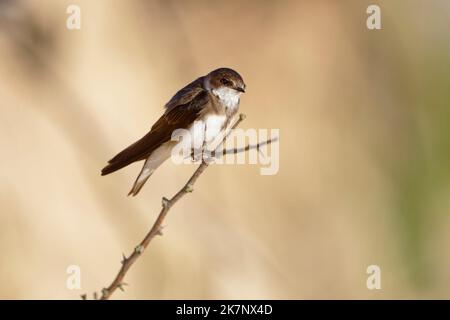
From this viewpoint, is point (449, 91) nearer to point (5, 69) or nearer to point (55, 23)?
point (55, 23)

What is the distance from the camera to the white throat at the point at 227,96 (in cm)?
257

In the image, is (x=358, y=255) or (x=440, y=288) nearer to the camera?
(x=440, y=288)

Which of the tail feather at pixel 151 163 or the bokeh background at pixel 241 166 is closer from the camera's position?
the tail feather at pixel 151 163

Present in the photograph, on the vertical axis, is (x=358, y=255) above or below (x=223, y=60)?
below

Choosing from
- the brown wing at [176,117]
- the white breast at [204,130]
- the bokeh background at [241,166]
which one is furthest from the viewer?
Answer: the bokeh background at [241,166]

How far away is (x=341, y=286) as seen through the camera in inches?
118

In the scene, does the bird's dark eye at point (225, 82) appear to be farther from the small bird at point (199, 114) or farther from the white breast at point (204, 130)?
the white breast at point (204, 130)

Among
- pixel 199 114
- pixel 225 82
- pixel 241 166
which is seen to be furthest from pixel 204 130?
pixel 241 166

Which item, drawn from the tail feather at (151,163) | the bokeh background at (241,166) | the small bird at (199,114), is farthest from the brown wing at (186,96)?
the bokeh background at (241,166)

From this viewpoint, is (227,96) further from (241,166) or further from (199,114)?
(241,166)

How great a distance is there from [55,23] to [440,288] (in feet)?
6.42

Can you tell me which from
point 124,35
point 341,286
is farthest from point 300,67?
point 341,286

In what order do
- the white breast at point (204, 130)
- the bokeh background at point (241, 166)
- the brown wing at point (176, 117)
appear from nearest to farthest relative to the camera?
the brown wing at point (176, 117), the white breast at point (204, 130), the bokeh background at point (241, 166)

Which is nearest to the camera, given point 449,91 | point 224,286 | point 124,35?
point 224,286
